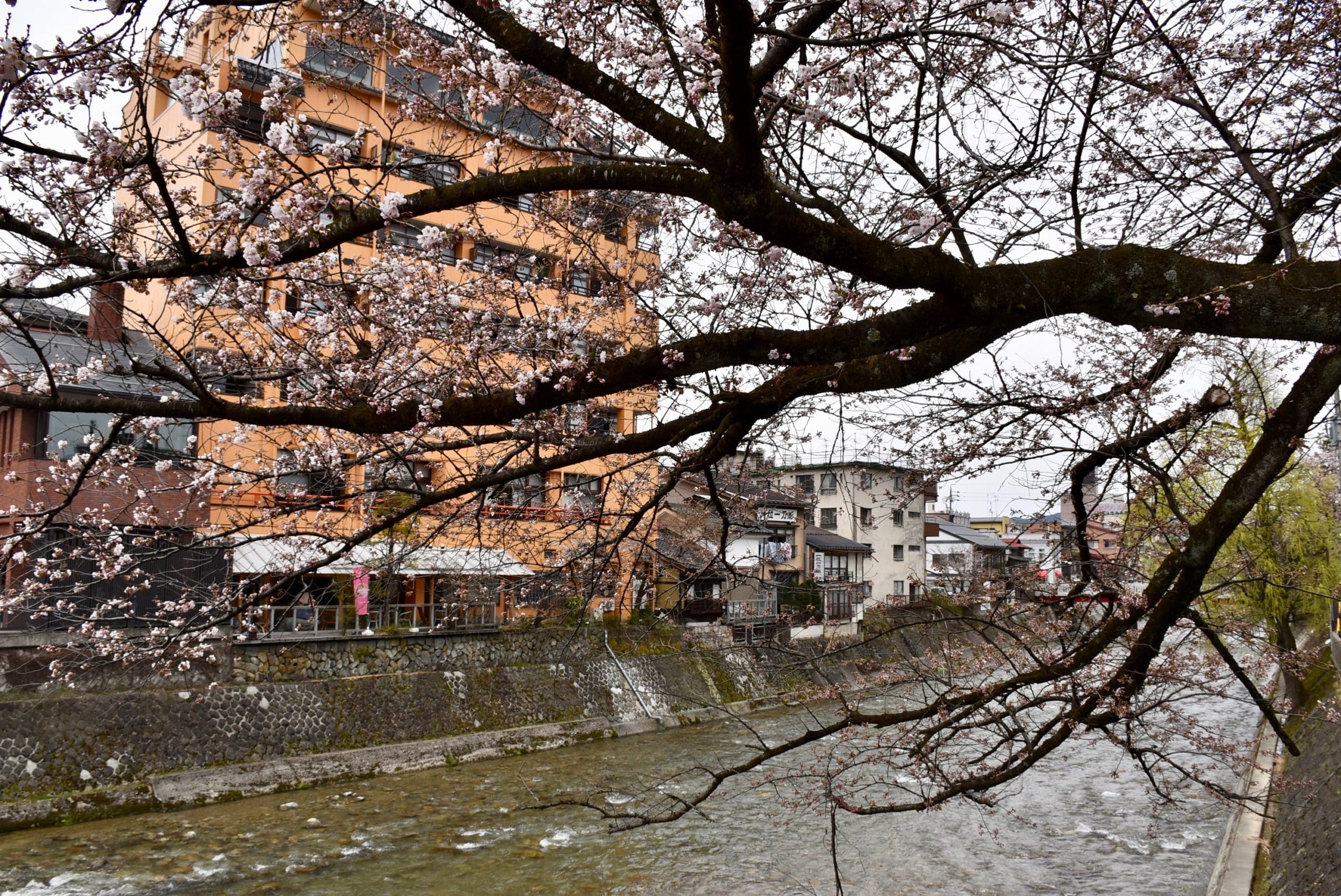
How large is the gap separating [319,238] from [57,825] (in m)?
12.0

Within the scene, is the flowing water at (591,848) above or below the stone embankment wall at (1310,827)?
below

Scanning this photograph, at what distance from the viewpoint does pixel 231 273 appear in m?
3.34

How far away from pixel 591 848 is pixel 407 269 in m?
7.38

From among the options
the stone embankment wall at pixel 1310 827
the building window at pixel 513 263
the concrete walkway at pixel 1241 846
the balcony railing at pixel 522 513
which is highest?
the building window at pixel 513 263

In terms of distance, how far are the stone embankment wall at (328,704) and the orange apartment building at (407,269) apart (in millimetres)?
5649

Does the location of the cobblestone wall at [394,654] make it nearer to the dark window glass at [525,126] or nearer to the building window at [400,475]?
the building window at [400,475]

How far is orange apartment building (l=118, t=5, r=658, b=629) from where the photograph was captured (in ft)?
12.1

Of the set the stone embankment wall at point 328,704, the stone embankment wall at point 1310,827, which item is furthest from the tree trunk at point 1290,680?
the stone embankment wall at point 328,704

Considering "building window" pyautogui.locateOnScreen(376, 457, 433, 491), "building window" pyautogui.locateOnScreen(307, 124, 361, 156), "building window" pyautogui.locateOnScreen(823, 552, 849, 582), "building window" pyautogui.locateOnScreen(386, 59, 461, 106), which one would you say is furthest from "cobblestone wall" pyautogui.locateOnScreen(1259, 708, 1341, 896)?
"building window" pyautogui.locateOnScreen(823, 552, 849, 582)

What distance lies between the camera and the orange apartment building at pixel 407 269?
3699 mm

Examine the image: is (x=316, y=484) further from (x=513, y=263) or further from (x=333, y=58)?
(x=333, y=58)

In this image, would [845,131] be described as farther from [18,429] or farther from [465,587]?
[18,429]

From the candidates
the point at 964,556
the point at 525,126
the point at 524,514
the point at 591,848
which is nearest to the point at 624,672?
the point at 591,848

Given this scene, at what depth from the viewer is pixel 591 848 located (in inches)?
407
